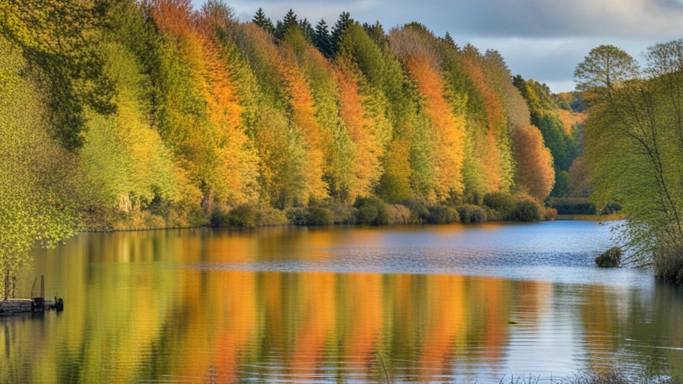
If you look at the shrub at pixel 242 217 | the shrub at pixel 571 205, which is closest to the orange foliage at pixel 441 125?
the shrub at pixel 571 205

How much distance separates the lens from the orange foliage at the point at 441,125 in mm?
95938

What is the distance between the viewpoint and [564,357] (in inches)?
892

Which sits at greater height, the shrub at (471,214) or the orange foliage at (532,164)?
the orange foliage at (532,164)

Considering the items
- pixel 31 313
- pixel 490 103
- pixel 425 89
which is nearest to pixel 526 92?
pixel 490 103

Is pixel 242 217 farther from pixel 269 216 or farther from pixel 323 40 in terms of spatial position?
pixel 323 40

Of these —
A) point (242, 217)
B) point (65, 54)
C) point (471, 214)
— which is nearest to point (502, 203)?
point (471, 214)

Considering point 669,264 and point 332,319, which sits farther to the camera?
point 669,264

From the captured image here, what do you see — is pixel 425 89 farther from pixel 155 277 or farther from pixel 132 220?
pixel 155 277

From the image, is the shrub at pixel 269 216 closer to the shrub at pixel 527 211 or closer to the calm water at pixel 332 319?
the calm water at pixel 332 319

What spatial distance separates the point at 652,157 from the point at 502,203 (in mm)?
60392

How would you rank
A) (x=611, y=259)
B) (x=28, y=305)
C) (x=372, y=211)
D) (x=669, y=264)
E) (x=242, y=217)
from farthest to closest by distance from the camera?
(x=372, y=211), (x=242, y=217), (x=611, y=259), (x=669, y=264), (x=28, y=305)

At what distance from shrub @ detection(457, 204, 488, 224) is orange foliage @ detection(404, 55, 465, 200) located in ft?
7.72

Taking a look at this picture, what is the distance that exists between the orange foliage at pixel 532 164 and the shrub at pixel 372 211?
26570 mm

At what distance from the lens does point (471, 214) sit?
93.2 meters
